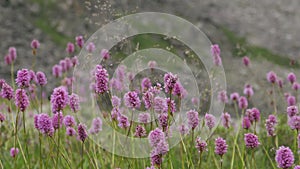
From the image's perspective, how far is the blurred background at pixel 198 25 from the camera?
20781mm

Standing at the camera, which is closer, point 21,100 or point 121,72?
→ point 21,100

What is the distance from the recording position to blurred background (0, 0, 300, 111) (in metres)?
20.8

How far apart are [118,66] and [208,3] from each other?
83.0 feet

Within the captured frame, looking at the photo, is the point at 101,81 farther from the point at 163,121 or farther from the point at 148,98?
the point at 163,121

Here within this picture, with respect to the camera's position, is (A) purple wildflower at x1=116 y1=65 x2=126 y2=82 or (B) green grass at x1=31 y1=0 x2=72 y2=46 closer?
(A) purple wildflower at x1=116 y1=65 x2=126 y2=82

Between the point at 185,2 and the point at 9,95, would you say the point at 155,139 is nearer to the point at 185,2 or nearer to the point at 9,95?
the point at 9,95

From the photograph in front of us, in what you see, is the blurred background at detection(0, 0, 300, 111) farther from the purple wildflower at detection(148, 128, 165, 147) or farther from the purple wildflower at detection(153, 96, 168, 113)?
the purple wildflower at detection(148, 128, 165, 147)

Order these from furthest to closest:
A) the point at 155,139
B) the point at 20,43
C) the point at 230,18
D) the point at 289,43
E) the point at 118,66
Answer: the point at 230,18 < the point at 289,43 < the point at 20,43 < the point at 118,66 < the point at 155,139

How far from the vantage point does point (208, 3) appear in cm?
2866

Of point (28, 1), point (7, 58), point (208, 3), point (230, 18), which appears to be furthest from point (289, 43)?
point (7, 58)

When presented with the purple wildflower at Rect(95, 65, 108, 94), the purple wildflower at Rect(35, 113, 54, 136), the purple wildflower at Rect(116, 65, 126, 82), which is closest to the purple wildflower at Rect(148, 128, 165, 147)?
the purple wildflower at Rect(95, 65, 108, 94)

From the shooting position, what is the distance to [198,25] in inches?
966

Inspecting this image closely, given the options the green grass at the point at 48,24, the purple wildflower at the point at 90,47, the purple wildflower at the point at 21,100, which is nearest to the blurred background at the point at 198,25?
the green grass at the point at 48,24

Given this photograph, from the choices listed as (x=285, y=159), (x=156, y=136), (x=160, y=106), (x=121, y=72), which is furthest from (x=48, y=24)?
(x=285, y=159)
